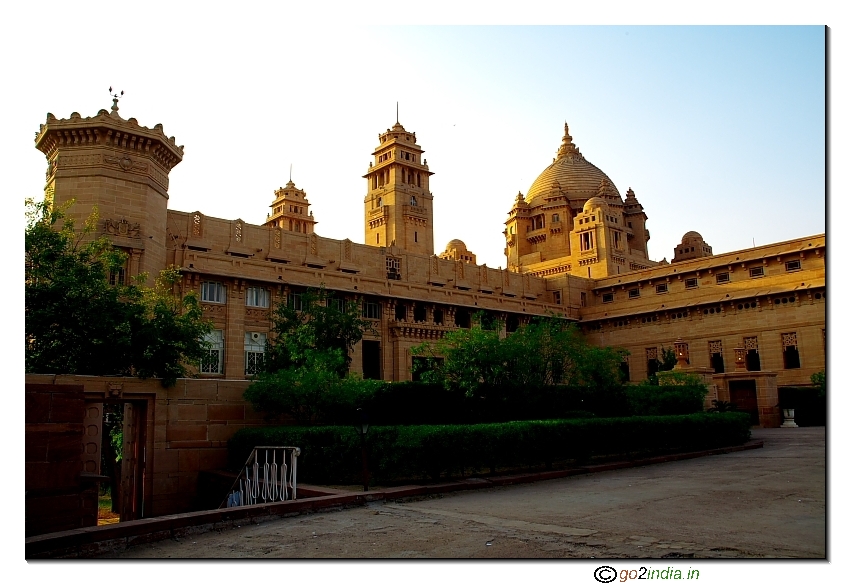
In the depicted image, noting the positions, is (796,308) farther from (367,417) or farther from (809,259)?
(367,417)

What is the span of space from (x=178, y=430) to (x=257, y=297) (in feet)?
66.9

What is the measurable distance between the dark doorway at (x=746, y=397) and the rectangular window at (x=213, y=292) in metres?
24.0

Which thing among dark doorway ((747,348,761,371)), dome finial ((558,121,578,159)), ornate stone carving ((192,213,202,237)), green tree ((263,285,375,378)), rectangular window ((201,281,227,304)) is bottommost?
dark doorway ((747,348,761,371))

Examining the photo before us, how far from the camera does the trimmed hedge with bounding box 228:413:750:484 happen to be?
13336 mm

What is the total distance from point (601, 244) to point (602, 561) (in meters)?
55.3

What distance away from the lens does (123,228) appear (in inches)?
1136

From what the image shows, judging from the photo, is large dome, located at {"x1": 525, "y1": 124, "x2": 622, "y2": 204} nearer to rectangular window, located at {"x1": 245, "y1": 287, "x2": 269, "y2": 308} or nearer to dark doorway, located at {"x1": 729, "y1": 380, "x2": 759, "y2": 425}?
dark doorway, located at {"x1": 729, "y1": 380, "x2": 759, "y2": 425}

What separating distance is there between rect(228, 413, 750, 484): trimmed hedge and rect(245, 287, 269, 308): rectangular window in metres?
19.6

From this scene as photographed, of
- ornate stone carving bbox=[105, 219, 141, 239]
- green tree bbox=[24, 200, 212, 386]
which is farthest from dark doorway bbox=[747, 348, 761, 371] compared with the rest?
green tree bbox=[24, 200, 212, 386]

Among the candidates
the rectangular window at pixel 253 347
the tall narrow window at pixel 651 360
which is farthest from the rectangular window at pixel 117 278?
the tall narrow window at pixel 651 360

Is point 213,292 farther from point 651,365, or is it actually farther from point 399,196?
point 399,196

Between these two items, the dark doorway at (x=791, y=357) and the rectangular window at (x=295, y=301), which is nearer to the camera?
the rectangular window at (x=295, y=301)

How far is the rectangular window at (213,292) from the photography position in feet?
110

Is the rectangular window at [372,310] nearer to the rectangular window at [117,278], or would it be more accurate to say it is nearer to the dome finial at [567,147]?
the rectangular window at [117,278]
